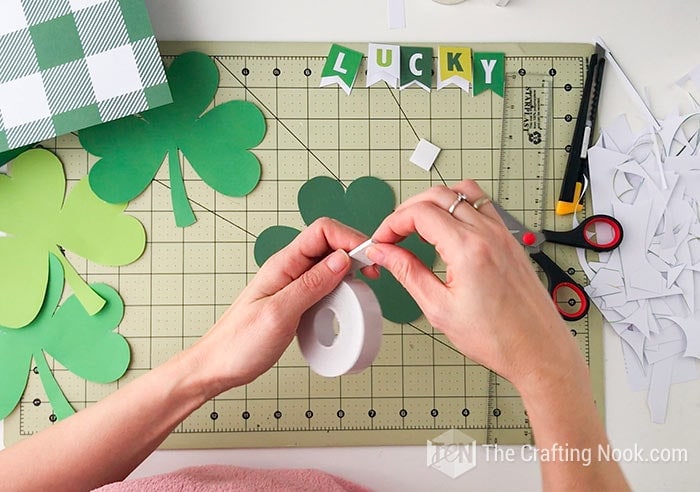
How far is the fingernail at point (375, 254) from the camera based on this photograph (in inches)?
31.1

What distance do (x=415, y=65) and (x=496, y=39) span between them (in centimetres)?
15

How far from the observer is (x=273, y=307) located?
31.8 inches

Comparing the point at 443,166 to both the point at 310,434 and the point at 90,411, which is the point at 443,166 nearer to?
the point at 310,434

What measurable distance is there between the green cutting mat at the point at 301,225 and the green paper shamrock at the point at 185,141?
17 millimetres

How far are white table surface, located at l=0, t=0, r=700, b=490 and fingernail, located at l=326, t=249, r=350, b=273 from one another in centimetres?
41

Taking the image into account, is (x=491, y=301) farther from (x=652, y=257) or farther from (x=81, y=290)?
(x=81, y=290)

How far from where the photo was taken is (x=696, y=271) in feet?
3.61

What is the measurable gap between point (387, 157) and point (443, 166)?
0.32 feet

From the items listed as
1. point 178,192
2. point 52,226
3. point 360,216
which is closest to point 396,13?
point 360,216

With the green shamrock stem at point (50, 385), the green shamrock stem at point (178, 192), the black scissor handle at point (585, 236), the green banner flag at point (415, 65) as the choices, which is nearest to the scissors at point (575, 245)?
the black scissor handle at point (585, 236)

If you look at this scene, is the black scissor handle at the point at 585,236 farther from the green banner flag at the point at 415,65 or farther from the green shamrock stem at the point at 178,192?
the green shamrock stem at the point at 178,192

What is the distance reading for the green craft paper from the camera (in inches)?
43.7

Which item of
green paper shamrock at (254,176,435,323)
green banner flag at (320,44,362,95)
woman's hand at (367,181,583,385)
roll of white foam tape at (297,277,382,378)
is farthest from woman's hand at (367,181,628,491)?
green banner flag at (320,44,362,95)

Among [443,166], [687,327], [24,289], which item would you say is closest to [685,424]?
[687,327]
